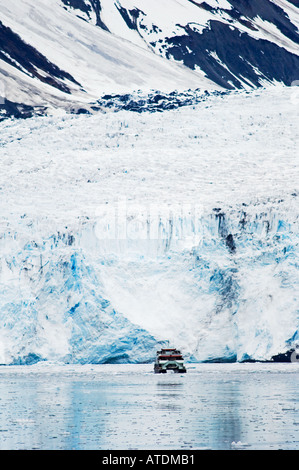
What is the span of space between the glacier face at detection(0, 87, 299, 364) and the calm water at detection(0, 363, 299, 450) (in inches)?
43.5

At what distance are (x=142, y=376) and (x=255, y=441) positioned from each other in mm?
12764

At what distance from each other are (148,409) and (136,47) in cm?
10547

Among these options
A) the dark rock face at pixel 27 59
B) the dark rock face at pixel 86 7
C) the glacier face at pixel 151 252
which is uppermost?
the dark rock face at pixel 86 7

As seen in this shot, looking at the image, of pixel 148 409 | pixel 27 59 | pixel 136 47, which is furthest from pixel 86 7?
pixel 148 409

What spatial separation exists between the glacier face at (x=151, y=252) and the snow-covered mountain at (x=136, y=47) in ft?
149

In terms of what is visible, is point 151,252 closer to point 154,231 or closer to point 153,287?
point 154,231

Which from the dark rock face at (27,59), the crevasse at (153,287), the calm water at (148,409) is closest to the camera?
the calm water at (148,409)

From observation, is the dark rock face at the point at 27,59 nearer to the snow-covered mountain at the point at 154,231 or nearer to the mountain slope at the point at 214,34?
the mountain slope at the point at 214,34

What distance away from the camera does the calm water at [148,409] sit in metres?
12.1

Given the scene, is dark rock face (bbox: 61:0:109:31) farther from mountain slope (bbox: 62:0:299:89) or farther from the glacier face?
the glacier face

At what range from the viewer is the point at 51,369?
25422 mm

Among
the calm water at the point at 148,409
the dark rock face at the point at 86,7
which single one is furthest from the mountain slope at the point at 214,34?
the calm water at the point at 148,409
